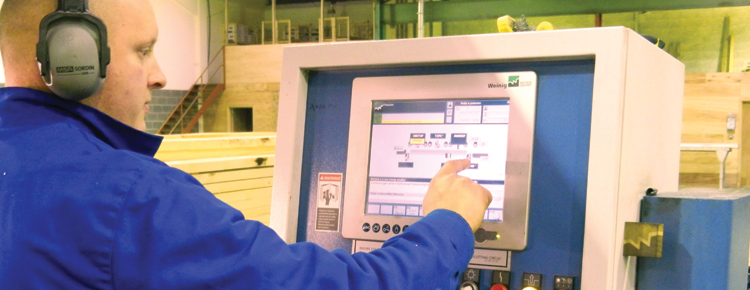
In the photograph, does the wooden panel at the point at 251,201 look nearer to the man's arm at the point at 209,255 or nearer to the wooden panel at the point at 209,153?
the wooden panel at the point at 209,153

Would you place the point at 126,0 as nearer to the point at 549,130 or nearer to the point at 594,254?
the point at 549,130

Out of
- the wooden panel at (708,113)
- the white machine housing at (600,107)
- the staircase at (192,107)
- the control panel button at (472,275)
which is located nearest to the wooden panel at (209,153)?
the white machine housing at (600,107)

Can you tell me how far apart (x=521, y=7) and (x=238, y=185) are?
1752 mm

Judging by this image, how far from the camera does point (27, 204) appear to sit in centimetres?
74

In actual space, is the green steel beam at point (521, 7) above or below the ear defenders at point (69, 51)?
above

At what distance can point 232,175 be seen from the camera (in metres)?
3.14

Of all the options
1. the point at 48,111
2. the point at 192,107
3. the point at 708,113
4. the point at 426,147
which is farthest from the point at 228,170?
the point at 192,107

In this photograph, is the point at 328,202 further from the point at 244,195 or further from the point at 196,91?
the point at 196,91

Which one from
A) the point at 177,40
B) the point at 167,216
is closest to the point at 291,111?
the point at 167,216

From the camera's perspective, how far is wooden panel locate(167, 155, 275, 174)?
2908 millimetres

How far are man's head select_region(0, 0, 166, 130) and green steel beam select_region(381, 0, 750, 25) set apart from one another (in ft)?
7.57

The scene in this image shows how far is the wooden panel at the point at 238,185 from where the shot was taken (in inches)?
119

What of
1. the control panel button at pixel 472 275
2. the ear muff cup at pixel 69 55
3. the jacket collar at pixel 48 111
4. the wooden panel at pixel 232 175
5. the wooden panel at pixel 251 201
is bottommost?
the wooden panel at pixel 251 201

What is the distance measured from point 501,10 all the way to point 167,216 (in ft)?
9.08
